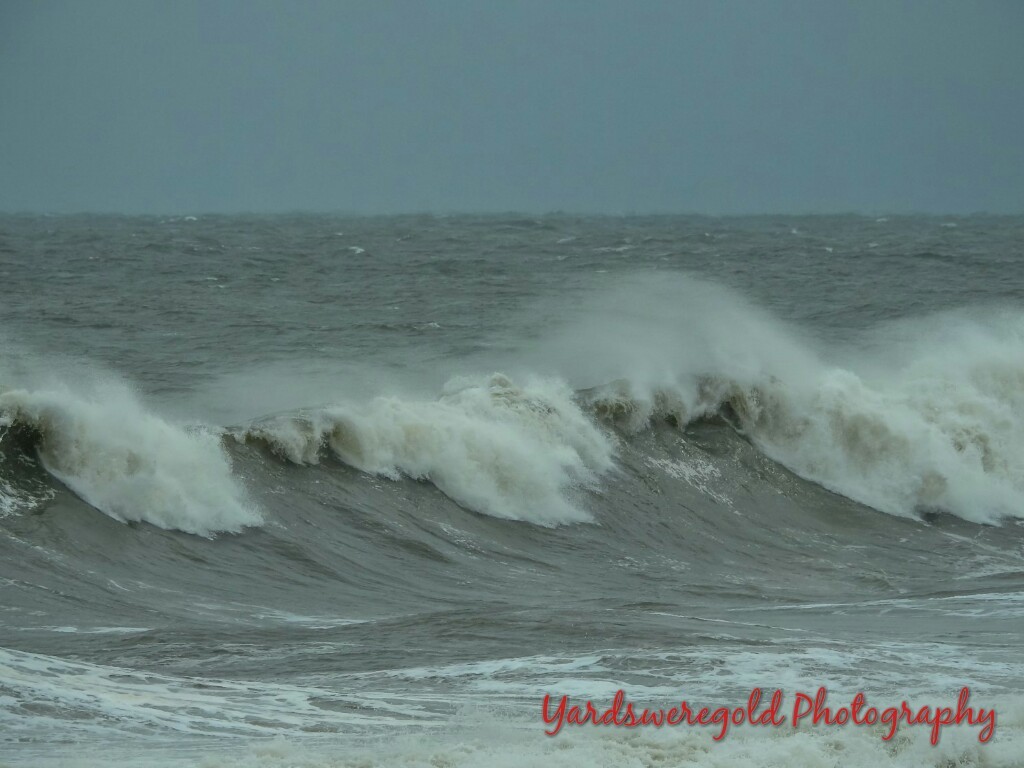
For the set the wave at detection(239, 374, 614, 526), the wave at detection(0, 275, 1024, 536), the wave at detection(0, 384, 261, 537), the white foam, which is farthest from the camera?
the white foam

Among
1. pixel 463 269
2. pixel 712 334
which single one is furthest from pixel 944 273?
pixel 712 334

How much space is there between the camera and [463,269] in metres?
34.4

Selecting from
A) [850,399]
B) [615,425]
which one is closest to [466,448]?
[615,425]

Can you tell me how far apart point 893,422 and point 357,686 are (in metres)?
11.0

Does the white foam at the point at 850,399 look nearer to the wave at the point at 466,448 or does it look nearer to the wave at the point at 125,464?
the wave at the point at 466,448

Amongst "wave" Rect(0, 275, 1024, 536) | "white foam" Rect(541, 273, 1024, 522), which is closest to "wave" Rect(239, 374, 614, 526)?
"wave" Rect(0, 275, 1024, 536)

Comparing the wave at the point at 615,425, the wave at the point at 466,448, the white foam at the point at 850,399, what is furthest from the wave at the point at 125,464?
the white foam at the point at 850,399

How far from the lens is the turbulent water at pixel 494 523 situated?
721 cm

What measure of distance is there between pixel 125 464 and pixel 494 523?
141 inches

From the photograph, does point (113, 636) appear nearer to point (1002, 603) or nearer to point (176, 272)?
point (1002, 603)

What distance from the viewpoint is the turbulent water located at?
23.7ft

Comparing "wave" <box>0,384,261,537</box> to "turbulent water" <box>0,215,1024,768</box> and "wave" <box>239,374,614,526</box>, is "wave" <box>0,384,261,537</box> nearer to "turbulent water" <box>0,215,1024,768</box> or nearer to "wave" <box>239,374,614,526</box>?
"turbulent water" <box>0,215,1024,768</box>

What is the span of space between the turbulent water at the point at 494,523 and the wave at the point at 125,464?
0.11 ft

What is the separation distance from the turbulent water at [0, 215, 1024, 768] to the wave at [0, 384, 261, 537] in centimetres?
3
